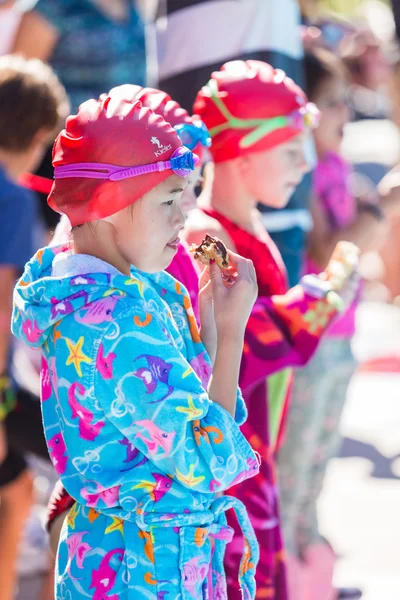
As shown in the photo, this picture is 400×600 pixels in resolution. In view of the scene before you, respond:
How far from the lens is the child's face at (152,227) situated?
6.97ft

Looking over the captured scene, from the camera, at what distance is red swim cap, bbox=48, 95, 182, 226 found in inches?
81.9

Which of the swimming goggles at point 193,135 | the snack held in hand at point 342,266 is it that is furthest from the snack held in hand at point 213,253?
the snack held in hand at point 342,266

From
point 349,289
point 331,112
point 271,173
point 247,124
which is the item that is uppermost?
point 247,124

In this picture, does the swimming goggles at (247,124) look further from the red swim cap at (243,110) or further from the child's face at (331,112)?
the child's face at (331,112)

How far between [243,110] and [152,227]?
1090 millimetres

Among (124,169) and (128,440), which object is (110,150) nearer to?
(124,169)

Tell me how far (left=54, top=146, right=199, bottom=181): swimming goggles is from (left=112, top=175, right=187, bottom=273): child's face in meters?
0.04

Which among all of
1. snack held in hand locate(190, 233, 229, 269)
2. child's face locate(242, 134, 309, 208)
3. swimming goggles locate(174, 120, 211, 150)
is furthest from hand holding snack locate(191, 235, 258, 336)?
child's face locate(242, 134, 309, 208)

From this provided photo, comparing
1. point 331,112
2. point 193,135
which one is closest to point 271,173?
point 193,135

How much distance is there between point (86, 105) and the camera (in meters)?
2.15

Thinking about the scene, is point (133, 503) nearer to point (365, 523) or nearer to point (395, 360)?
point (365, 523)

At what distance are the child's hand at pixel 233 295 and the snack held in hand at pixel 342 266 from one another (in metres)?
0.72

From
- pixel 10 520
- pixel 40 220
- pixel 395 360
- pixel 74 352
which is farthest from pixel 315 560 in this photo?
pixel 395 360

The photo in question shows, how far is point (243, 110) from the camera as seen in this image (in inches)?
123
